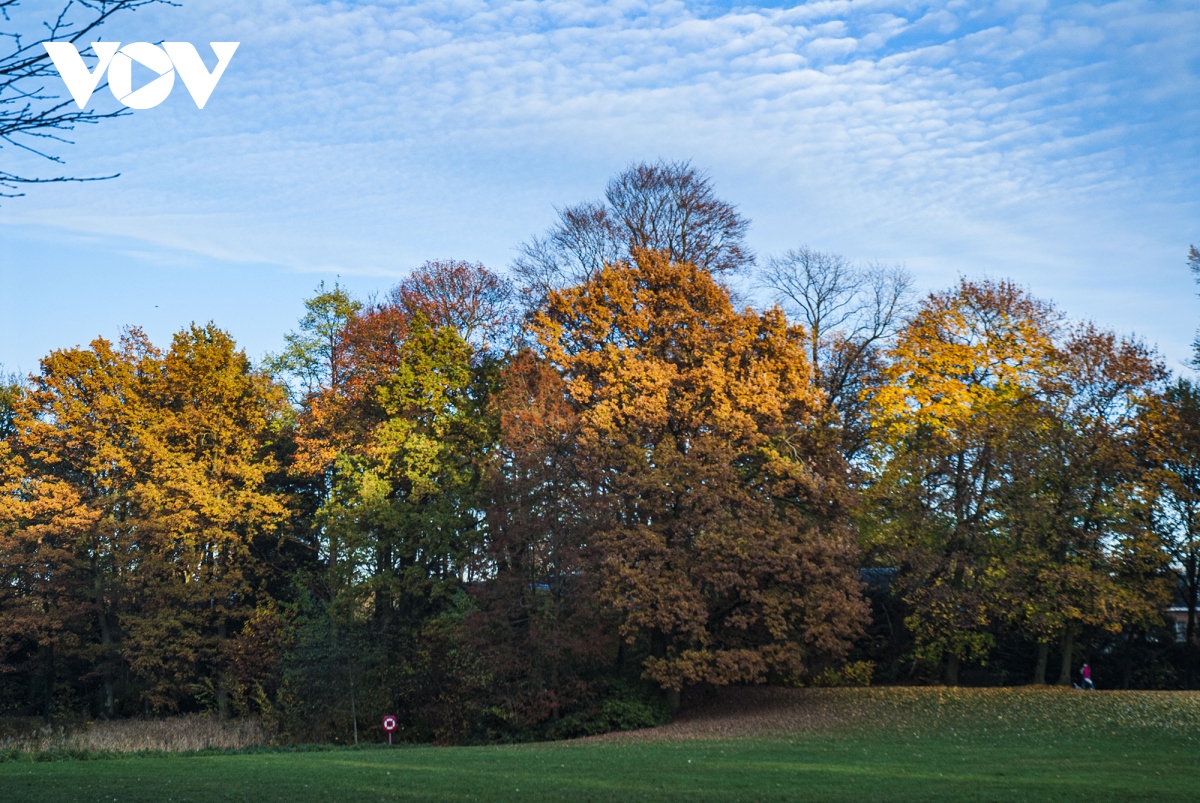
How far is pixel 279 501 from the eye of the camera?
35.5 meters

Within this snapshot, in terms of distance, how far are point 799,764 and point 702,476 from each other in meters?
11.1

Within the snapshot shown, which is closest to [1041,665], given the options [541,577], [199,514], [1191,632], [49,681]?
[1191,632]

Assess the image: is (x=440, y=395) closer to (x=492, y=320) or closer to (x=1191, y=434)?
(x=492, y=320)

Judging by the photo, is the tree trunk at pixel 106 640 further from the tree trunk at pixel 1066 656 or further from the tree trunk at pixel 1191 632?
the tree trunk at pixel 1191 632

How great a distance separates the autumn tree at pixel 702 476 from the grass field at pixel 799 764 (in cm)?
226

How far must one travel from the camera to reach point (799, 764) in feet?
52.4

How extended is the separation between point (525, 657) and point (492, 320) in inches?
583

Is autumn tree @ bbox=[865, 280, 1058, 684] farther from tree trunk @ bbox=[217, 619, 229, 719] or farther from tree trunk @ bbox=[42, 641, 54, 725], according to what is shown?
tree trunk @ bbox=[42, 641, 54, 725]

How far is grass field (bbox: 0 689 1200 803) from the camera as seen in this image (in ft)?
39.2

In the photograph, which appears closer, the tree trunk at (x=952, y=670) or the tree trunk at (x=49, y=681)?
the tree trunk at (x=952, y=670)

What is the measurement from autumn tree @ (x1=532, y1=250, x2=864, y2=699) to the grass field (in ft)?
7.42

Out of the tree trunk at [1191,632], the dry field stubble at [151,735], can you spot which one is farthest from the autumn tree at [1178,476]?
the dry field stubble at [151,735]

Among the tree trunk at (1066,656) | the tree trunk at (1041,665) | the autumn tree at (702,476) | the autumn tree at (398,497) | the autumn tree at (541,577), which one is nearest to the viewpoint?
the autumn tree at (702,476)

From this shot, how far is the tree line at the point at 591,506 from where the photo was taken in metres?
26.4
